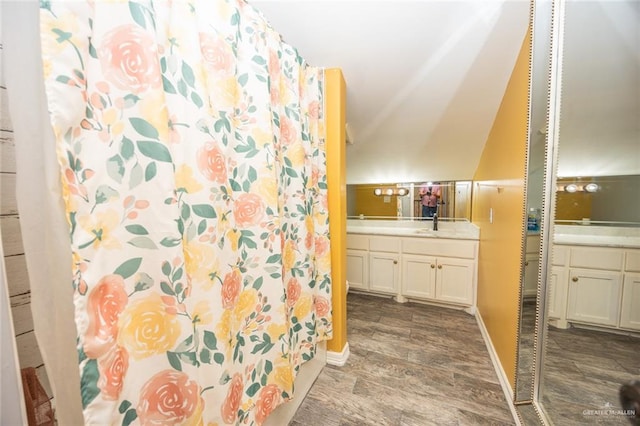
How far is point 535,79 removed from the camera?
109 centimetres

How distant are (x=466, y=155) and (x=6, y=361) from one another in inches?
123

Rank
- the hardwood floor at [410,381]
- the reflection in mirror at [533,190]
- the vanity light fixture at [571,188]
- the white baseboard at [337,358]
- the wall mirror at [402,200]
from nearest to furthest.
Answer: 1. the vanity light fixture at [571,188]
2. the reflection in mirror at [533,190]
3. the hardwood floor at [410,381]
4. the white baseboard at [337,358]
5. the wall mirror at [402,200]

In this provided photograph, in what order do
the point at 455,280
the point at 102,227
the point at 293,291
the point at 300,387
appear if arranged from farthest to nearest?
the point at 455,280 < the point at 300,387 < the point at 293,291 < the point at 102,227

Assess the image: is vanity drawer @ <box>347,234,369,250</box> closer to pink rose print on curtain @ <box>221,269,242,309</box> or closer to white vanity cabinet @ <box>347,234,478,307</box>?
white vanity cabinet @ <box>347,234,478,307</box>

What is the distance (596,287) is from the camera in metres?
0.79

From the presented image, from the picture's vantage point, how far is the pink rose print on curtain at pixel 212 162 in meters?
0.68

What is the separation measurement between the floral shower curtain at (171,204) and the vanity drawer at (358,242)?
1957 millimetres

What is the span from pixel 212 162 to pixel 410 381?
1.77 metres

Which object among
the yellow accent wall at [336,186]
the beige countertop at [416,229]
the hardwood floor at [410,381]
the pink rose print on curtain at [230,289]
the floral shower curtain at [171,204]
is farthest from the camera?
the beige countertop at [416,229]

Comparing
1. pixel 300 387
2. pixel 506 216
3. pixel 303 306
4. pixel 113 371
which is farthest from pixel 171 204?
pixel 506 216

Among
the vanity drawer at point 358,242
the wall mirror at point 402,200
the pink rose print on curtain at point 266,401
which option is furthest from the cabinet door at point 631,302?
the wall mirror at point 402,200

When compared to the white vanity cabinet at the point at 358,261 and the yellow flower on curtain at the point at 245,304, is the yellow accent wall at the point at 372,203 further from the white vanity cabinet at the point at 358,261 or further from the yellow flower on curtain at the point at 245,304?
the yellow flower on curtain at the point at 245,304

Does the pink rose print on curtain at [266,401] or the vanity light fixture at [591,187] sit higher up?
the vanity light fixture at [591,187]

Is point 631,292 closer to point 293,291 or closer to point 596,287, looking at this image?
point 596,287
